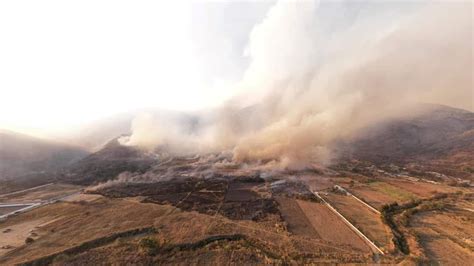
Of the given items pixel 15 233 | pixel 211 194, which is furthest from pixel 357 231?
pixel 15 233

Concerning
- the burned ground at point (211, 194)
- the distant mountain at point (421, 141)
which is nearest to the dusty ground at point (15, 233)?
the burned ground at point (211, 194)

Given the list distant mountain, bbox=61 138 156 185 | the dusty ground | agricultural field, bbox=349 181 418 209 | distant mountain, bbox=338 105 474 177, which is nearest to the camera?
the dusty ground

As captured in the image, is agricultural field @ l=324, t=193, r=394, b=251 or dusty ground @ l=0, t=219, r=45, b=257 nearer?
agricultural field @ l=324, t=193, r=394, b=251

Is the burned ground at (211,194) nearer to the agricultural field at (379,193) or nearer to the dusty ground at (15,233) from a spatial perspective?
the dusty ground at (15,233)

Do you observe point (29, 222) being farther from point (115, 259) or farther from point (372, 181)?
point (372, 181)

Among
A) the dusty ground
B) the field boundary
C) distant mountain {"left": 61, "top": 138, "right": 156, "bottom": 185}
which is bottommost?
the field boundary

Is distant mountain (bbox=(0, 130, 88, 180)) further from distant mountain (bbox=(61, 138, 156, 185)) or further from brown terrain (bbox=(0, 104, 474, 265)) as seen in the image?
brown terrain (bbox=(0, 104, 474, 265))

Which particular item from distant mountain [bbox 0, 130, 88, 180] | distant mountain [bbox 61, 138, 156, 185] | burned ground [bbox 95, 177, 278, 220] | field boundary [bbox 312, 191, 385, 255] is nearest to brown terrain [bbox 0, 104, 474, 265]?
field boundary [bbox 312, 191, 385, 255]

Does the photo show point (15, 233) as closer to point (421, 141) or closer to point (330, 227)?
point (330, 227)

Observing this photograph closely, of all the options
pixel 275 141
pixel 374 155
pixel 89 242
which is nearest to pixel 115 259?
pixel 89 242
